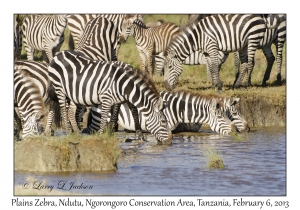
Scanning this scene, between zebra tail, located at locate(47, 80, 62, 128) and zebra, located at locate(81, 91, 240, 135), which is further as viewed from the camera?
zebra, located at locate(81, 91, 240, 135)

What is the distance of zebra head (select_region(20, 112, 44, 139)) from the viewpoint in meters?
16.2

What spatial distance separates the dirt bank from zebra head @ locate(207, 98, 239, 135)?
429cm

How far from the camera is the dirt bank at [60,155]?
49.9ft

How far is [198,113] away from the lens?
Result: 1936 centimetres

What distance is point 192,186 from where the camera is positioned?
14875 millimetres

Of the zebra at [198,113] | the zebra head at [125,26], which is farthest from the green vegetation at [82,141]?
the zebra head at [125,26]

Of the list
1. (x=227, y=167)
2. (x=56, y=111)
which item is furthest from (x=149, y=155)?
(x=56, y=111)

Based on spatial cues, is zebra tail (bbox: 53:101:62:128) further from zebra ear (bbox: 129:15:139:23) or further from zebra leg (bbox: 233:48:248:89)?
zebra ear (bbox: 129:15:139:23)

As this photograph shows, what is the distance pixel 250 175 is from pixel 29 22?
1092cm

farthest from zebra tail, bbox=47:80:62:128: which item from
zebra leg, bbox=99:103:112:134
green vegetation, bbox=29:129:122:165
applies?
green vegetation, bbox=29:129:122:165

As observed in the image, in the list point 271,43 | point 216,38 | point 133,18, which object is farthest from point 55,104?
point 271,43

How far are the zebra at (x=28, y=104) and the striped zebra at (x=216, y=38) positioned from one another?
6.20 meters

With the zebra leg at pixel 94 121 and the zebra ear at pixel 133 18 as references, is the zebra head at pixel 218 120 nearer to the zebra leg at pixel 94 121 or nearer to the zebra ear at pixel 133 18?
the zebra leg at pixel 94 121
